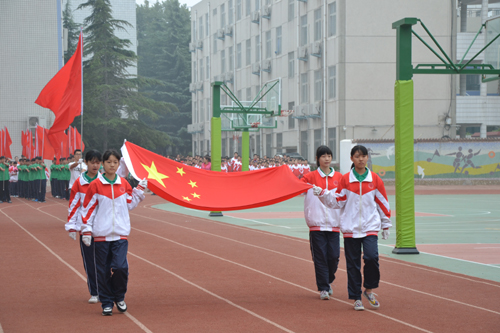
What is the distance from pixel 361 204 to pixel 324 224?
80 centimetres

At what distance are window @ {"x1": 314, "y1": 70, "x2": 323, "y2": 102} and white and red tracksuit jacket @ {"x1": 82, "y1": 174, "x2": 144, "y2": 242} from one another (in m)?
36.7

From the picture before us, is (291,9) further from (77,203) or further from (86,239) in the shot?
(86,239)

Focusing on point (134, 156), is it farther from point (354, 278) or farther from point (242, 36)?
point (242, 36)

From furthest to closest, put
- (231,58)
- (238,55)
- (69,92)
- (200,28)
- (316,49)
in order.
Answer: (200,28) < (231,58) < (238,55) < (316,49) < (69,92)

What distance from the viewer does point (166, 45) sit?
8475cm

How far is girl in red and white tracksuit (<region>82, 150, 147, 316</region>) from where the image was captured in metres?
7.51

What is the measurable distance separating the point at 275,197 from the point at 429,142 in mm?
30147

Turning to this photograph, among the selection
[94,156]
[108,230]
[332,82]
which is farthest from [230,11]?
[108,230]

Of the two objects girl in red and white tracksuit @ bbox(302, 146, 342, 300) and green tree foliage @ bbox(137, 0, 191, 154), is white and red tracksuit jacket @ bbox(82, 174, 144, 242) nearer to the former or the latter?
girl in red and white tracksuit @ bbox(302, 146, 342, 300)

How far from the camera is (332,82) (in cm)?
4225

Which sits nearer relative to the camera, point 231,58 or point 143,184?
point 143,184

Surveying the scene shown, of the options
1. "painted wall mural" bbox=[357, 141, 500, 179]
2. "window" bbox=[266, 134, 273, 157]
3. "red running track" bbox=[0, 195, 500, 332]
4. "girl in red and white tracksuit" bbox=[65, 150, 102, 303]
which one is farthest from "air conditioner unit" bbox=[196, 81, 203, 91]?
"girl in red and white tracksuit" bbox=[65, 150, 102, 303]

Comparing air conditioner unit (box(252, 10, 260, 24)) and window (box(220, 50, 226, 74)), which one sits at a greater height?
air conditioner unit (box(252, 10, 260, 24))

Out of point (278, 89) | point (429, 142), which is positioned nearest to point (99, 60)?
point (278, 89)
